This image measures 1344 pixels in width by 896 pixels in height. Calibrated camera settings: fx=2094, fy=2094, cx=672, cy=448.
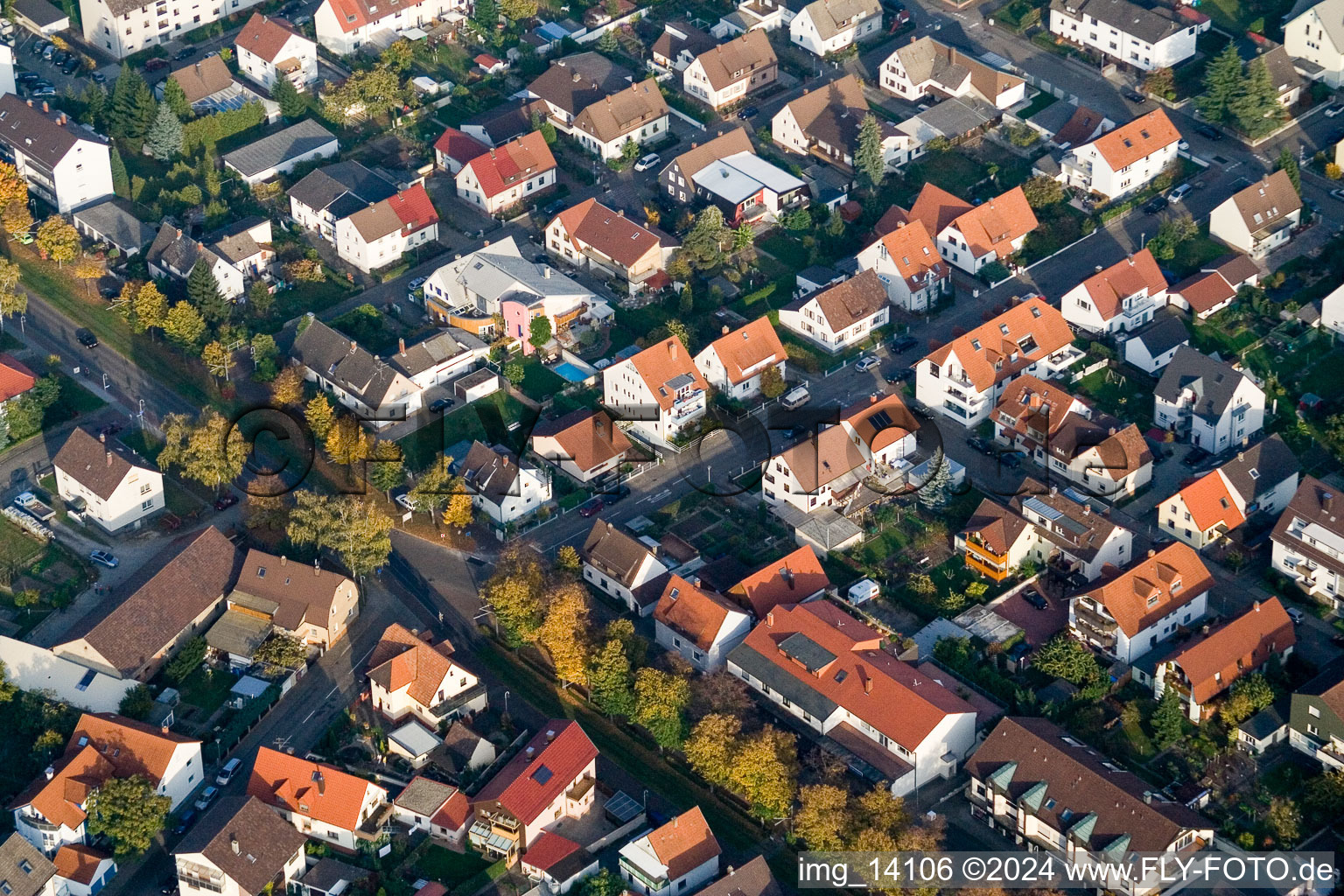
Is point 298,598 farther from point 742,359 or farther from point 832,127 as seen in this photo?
point 832,127

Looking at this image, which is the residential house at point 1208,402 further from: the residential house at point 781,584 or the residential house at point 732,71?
the residential house at point 732,71

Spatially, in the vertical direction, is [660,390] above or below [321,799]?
above

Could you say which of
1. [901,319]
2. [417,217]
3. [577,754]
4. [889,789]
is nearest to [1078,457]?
[901,319]

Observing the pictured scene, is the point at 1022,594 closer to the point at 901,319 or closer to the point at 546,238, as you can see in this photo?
the point at 901,319

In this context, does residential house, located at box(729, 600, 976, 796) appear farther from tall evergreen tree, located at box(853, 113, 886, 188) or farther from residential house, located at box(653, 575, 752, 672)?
tall evergreen tree, located at box(853, 113, 886, 188)

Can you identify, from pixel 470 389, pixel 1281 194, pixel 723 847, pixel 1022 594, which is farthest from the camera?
pixel 1281 194

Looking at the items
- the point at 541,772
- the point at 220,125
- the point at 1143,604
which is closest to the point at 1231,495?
the point at 1143,604

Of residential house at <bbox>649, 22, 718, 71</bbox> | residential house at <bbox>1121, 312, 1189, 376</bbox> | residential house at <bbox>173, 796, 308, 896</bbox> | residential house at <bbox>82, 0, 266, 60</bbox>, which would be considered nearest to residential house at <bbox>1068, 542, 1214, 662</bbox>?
residential house at <bbox>1121, 312, 1189, 376</bbox>
